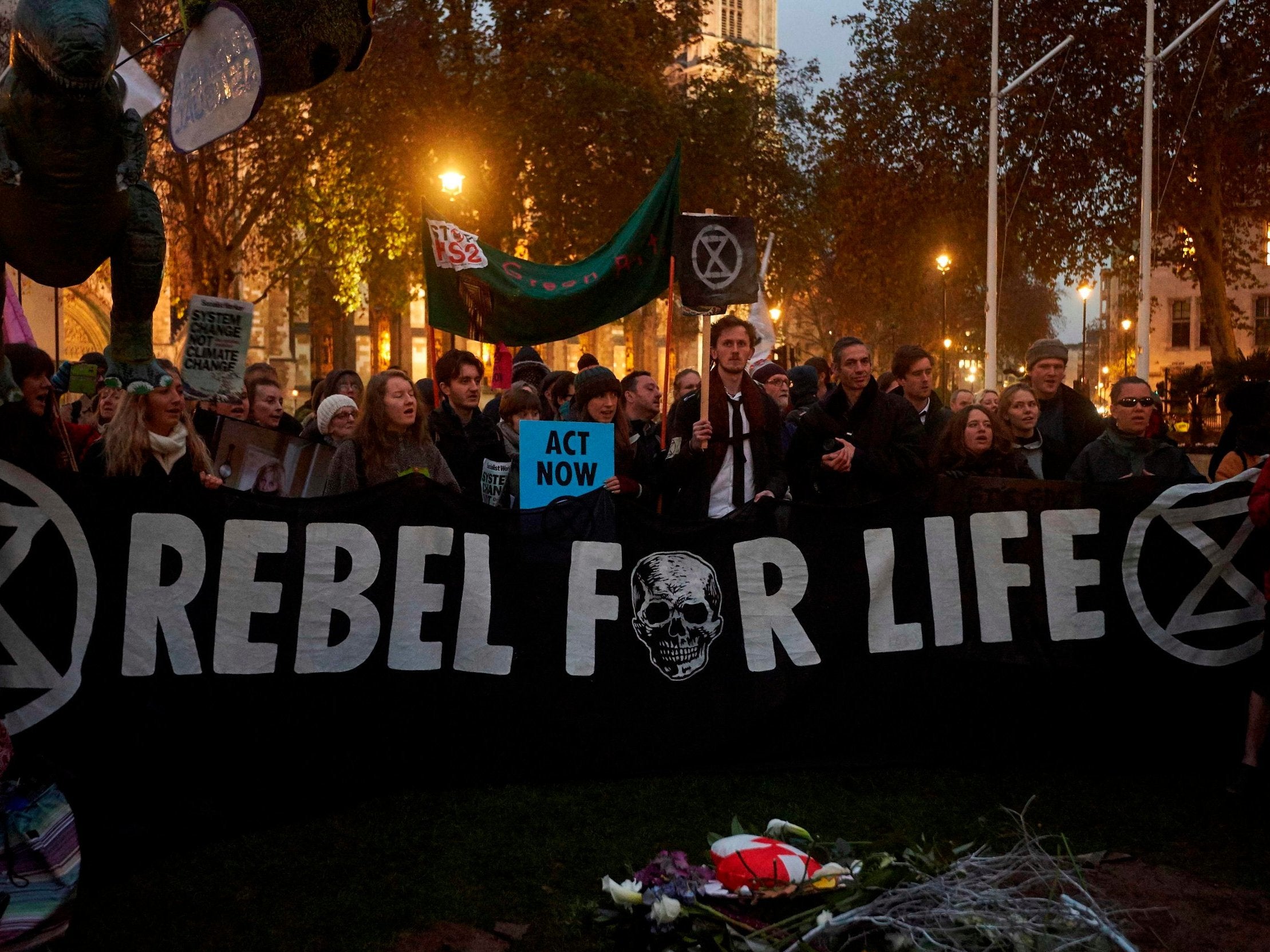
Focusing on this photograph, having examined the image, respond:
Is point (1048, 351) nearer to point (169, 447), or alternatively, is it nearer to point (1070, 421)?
point (1070, 421)

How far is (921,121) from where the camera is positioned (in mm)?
31188

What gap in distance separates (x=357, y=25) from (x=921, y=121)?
2824 cm

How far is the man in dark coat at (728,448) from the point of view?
23.0 feet

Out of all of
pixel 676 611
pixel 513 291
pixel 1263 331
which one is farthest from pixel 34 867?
pixel 1263 331

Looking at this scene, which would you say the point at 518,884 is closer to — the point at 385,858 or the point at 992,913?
the point at 385,858

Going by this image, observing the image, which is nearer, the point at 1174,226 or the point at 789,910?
the point at 789,910

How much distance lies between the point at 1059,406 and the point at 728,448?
2532 millimetres

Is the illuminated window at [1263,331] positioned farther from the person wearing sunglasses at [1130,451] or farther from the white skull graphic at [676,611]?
the white skull graphic at [676,611]

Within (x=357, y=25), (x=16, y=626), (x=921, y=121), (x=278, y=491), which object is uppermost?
(x=921, y=121)

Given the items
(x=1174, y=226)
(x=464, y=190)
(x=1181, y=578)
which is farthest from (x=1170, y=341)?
(x=1181, y=578)

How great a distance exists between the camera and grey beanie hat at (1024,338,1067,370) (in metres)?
8.33

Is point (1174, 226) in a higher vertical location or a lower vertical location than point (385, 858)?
higher

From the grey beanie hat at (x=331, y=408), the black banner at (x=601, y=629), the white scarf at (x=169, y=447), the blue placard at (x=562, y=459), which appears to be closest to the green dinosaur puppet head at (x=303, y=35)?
the black banner at (x=601, y=629)

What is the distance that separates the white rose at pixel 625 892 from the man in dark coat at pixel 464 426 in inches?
137
